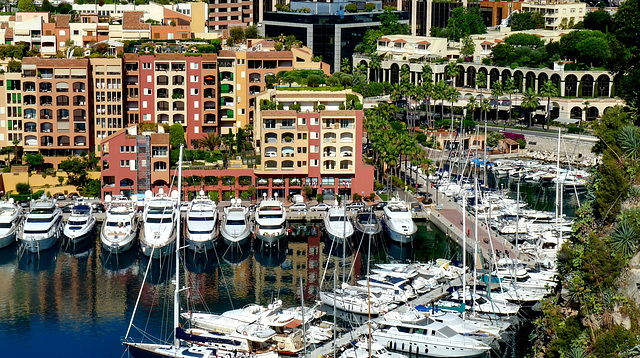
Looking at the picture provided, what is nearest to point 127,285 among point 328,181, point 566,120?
point 328,181

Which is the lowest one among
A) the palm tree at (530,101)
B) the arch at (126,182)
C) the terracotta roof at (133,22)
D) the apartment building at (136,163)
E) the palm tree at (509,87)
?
the arch at (126,182)

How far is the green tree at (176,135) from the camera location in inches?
5012

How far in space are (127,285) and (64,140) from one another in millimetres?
39359

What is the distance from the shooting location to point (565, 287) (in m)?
71.2

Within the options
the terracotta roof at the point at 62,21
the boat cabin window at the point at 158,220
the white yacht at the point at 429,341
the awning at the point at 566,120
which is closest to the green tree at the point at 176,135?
the boat cabin window at the point at 158,220

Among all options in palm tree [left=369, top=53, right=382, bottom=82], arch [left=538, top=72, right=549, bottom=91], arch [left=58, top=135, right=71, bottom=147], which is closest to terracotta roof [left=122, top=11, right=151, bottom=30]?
arch [left=58, top=135, right=71, bottom=147]

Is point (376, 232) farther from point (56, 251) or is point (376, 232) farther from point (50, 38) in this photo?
point (50, 38)

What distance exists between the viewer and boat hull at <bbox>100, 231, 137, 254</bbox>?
103 m

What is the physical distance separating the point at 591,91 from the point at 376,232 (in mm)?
72788

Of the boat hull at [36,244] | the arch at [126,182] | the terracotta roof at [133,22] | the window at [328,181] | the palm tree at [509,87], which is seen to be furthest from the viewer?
the palm tree at [509,87]

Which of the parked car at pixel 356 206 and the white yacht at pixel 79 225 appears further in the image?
the parked car at pixel 356 206

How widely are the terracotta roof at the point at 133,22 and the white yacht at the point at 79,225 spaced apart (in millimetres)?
52339

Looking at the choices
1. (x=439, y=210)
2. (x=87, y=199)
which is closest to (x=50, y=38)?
(x=87, y=199)

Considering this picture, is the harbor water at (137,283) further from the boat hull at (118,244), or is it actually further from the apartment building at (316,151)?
the apartment building at (316,151)
